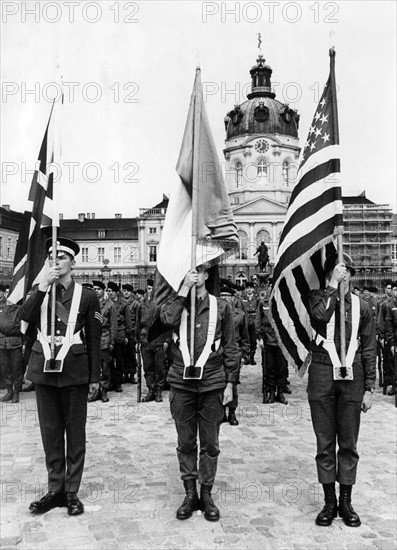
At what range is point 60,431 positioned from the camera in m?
5.07

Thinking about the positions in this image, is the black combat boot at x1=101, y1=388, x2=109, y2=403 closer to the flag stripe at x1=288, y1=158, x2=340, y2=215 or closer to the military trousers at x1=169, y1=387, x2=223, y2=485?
the military trousers at x1=169, y1=387, x2=223, y2=485

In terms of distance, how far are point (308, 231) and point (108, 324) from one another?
607 centimetres

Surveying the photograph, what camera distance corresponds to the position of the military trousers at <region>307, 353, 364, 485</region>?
4.72 m

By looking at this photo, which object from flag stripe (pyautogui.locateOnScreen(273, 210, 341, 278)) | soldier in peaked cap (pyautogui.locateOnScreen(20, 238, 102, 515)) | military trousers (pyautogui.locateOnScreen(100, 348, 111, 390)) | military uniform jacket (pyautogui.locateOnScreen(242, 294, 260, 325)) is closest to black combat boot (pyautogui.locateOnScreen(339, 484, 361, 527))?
flag stripe (pyautogui.locateOnScreen(273, 210, 341, 278))

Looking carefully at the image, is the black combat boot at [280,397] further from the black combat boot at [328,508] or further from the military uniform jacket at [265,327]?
A: the black combat boot at [328,508]

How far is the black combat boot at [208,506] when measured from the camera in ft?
15.6

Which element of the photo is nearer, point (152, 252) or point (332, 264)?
point (332, 264)

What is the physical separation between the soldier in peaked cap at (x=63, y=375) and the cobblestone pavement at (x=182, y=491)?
28 cm

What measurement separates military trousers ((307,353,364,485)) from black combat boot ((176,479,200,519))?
42.2 inches

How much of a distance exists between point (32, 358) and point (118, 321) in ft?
21.4

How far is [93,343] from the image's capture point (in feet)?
17.0

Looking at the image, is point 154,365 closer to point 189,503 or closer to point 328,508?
point 189,503

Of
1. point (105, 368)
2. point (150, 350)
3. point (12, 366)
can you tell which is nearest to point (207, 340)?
point (150, 350)

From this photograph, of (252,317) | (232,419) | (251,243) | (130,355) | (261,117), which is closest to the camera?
(232,419)
